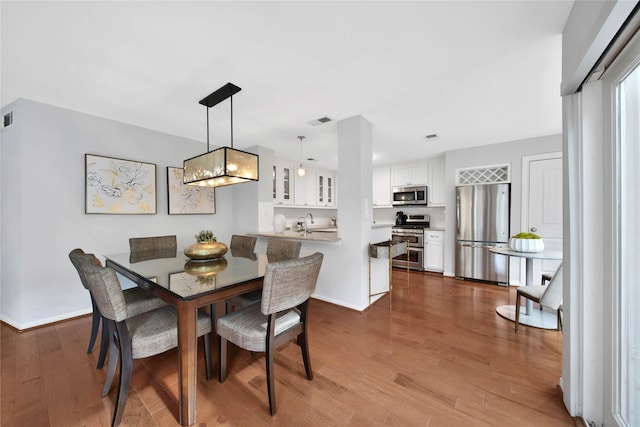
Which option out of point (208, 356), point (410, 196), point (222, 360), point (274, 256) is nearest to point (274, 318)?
point (222, 360)

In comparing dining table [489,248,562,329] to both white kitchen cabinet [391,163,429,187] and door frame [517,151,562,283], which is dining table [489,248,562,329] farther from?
white kitchen cabinet [391,163,429,187]

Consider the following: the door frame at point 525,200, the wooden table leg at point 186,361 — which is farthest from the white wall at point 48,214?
the door frame at point 525,200

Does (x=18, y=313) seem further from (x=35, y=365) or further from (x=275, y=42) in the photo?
(x=275, y=42)

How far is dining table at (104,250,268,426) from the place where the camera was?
1315mm

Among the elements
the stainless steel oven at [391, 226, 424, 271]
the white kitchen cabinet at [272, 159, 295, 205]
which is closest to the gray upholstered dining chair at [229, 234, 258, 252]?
the white kitchen cabinet at [272, 159, 295, 205]

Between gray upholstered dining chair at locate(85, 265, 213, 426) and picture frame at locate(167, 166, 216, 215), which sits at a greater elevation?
picture frame at locate(167, 166, 216, 215)

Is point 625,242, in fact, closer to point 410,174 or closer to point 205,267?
point 205,267

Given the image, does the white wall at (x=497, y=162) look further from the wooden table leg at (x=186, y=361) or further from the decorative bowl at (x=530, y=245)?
the wooden table leg at (x=186, y=361)

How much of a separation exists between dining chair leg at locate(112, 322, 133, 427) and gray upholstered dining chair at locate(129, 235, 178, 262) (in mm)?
1195

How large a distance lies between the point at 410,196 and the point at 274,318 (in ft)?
14.6

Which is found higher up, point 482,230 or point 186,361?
point 482,230

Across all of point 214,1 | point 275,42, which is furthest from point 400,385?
point 214,1

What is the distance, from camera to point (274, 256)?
7.95ft

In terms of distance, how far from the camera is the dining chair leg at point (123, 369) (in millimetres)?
1307
